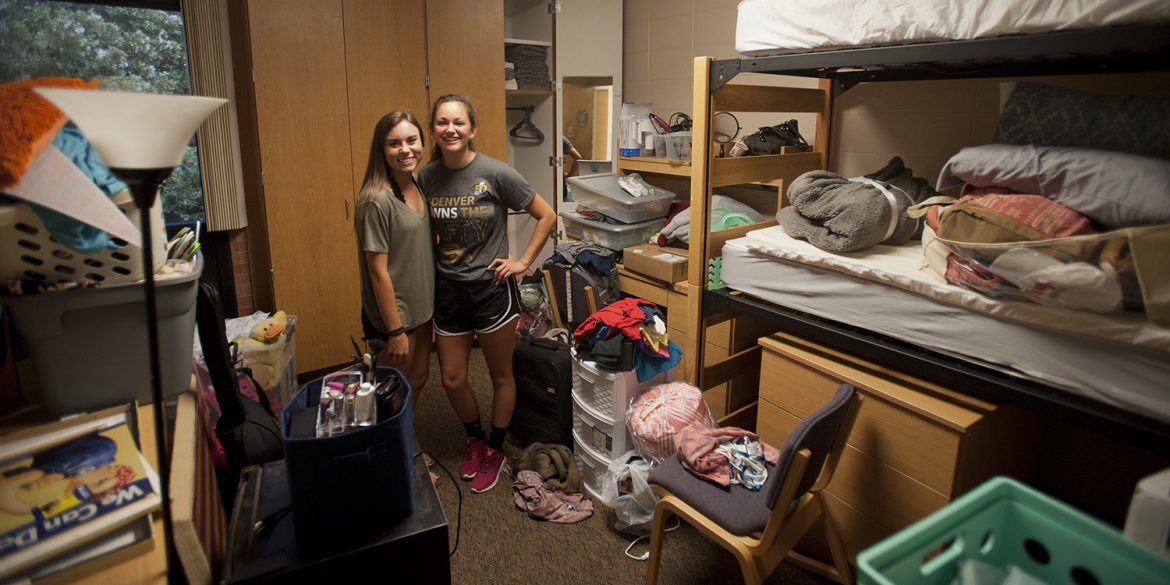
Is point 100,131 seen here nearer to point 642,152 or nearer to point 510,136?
point 642,152

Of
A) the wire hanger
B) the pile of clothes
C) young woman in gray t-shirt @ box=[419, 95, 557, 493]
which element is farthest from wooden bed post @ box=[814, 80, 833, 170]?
the wire hanger

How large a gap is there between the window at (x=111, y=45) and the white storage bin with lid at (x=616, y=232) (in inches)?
72.4

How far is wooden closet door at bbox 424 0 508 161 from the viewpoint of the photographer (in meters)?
3.31

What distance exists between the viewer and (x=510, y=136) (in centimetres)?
411

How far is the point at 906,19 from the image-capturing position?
165 centimetres

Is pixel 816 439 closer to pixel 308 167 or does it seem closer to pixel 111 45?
pixel 308 167

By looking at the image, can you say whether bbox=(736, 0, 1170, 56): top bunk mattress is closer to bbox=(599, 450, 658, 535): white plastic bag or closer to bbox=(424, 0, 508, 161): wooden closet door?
bbox=(599, 450, 658, 535): white plastic bag

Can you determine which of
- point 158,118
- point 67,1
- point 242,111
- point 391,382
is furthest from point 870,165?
point 67,1

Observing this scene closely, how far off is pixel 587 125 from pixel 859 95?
1753mm

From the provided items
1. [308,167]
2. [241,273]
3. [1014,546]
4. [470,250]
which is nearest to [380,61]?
[308,167]

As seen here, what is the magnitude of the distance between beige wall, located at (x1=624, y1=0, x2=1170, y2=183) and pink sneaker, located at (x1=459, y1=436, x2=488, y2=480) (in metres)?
1.90

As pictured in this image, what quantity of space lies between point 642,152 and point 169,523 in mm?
2855

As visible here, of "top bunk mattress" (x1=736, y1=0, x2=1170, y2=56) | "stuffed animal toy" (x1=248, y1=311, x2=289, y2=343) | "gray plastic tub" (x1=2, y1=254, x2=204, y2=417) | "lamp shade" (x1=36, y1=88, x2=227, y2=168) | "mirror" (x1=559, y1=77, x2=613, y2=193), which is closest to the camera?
"lamp shade" (x1=36, y1=88, x2=227, y2=168)

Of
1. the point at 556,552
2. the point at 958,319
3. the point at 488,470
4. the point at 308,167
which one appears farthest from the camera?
the point at 308,167
